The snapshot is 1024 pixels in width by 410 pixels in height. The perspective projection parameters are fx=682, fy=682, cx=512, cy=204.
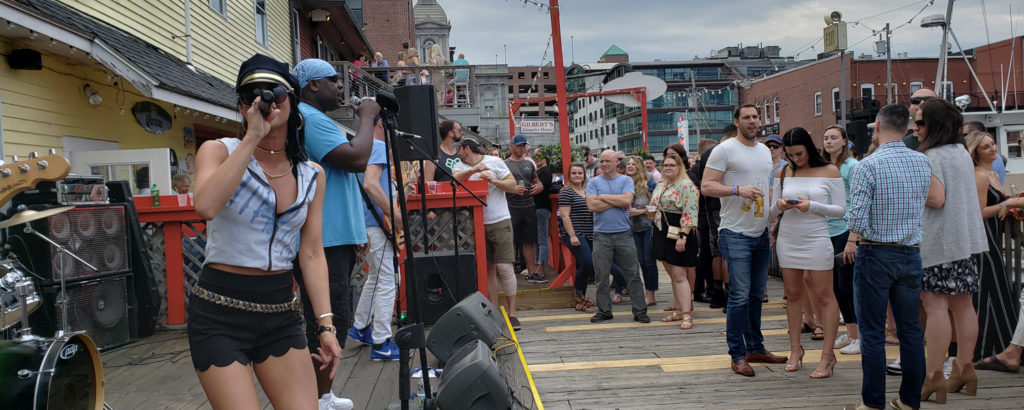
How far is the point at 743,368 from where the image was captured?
5008 millimetres

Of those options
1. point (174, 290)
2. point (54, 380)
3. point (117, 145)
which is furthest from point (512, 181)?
point (117, 145)

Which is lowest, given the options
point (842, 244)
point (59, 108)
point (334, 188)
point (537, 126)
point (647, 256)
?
point (647, 256)

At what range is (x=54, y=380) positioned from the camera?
3018 millimetres

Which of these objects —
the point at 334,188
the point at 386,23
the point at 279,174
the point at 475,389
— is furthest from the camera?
the point at 386,23

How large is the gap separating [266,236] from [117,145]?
7765 millimetres

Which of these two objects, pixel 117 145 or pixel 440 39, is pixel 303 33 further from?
pixel 440 39

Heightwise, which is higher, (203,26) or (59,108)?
(203,26)

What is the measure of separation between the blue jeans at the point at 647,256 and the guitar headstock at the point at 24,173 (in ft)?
19.1

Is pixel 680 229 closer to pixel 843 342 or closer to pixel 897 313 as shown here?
pixel 843 342

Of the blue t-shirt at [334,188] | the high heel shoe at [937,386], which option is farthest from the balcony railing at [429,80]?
the high heel shoe at [937,386]

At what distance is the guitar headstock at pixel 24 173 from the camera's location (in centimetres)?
356

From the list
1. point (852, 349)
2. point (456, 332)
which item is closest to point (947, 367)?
point (852, 349)

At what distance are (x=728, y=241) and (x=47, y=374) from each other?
4254 millimetres

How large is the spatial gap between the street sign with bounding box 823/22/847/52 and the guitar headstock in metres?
22.5
